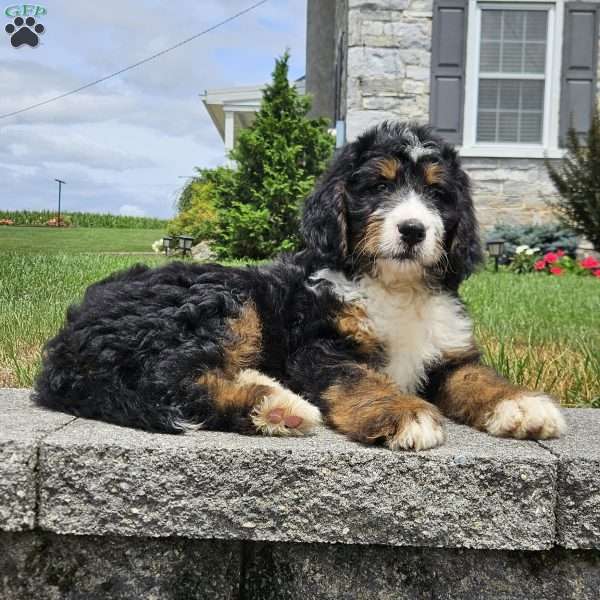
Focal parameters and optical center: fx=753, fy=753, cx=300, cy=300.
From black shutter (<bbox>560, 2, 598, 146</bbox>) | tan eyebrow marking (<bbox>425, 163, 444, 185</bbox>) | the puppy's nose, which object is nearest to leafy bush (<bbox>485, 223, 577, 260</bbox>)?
black shutter (<bbox>560, 2, 598, 146</bbox>)

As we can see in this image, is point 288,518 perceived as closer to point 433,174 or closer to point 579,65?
point 433,174

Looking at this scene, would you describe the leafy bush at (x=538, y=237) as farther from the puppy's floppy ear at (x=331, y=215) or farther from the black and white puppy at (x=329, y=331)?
the puppy's floppy ear at (x=331, y=215)

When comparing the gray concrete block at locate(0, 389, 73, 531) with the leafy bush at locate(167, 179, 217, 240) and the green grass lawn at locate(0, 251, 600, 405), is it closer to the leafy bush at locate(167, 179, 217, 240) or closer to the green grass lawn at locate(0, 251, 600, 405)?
the green grass lawn at locate(0, 251, 600, 405)

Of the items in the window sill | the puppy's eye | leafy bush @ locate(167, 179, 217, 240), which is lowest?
the puppy's eye

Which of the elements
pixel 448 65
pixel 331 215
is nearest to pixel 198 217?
pixel 448 65

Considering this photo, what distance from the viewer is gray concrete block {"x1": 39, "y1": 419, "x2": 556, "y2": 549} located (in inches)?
97.0

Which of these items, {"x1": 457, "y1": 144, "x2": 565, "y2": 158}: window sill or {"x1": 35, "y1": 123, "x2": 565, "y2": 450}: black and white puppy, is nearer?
{"x1": 35, "y1": 123, "x2": 565, "y2": 450}: black and white puppy

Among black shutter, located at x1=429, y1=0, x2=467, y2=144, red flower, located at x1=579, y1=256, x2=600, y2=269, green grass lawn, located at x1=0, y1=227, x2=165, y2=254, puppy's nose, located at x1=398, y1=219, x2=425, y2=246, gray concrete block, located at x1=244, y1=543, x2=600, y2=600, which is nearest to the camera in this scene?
gray concrete block, located at x1=244, y1=543, x2=600, y2=600

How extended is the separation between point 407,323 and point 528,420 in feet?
2.45

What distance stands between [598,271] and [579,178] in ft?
5.44

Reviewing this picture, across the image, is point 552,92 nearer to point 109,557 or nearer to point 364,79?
point 364,79

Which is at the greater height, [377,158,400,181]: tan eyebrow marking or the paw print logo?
the paw print logo

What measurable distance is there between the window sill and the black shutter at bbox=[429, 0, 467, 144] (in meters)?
0.32

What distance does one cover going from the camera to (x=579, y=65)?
13484mm
